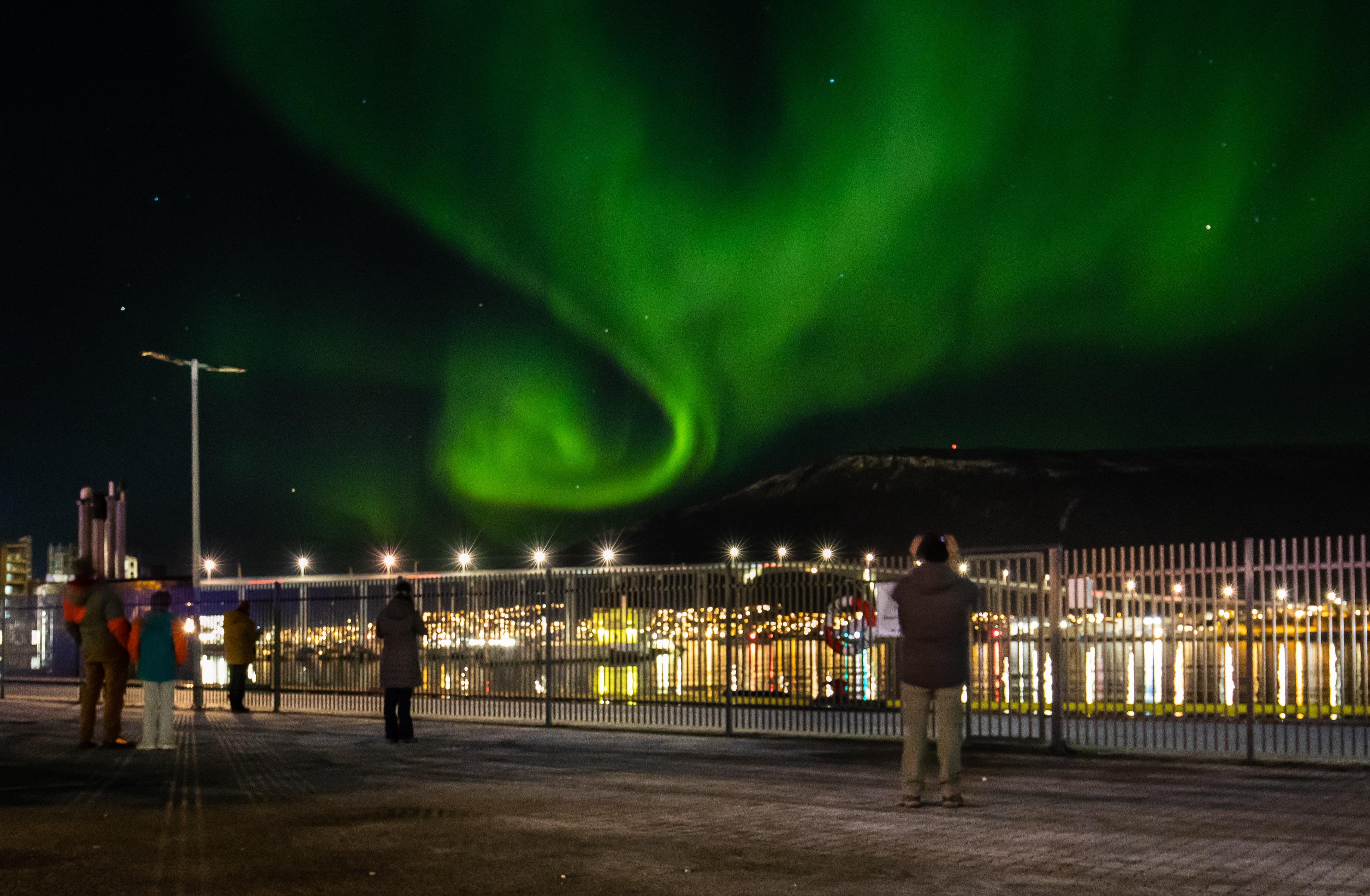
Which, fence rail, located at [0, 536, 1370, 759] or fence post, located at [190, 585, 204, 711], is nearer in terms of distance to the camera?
fence rail, located at [0, 536, 1370, 759]

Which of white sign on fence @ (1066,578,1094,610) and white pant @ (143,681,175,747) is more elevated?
white sign on fence @ (1066,578,1094,610)

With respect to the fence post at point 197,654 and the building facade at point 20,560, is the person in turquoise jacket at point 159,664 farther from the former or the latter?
the building facade at point 20,560

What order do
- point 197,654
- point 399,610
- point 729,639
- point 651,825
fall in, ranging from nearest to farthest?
point 651,825 → point 399,610 → point 729,639 → point 197,654

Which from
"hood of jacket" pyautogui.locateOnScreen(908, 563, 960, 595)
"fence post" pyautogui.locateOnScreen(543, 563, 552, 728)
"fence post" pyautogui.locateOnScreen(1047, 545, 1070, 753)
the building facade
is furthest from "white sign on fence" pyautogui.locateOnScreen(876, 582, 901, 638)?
the building facade

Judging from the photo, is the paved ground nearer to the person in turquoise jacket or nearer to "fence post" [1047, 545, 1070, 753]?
the person in turquoise jacket

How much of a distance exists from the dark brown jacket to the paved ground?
3.16 ft

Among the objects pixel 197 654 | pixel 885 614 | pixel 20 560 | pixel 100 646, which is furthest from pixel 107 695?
pixel 20 560

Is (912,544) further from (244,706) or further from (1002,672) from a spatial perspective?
(244,706)

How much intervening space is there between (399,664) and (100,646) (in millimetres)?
3228

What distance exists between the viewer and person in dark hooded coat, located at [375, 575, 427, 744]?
16031 millimetres

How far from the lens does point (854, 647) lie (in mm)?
17016

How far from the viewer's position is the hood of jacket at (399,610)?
16203 millimetres

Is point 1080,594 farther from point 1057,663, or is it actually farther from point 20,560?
point 20,560

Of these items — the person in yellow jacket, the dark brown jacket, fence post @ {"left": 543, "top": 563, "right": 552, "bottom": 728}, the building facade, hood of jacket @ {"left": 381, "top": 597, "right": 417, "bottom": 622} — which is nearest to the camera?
the dark brown jacket
